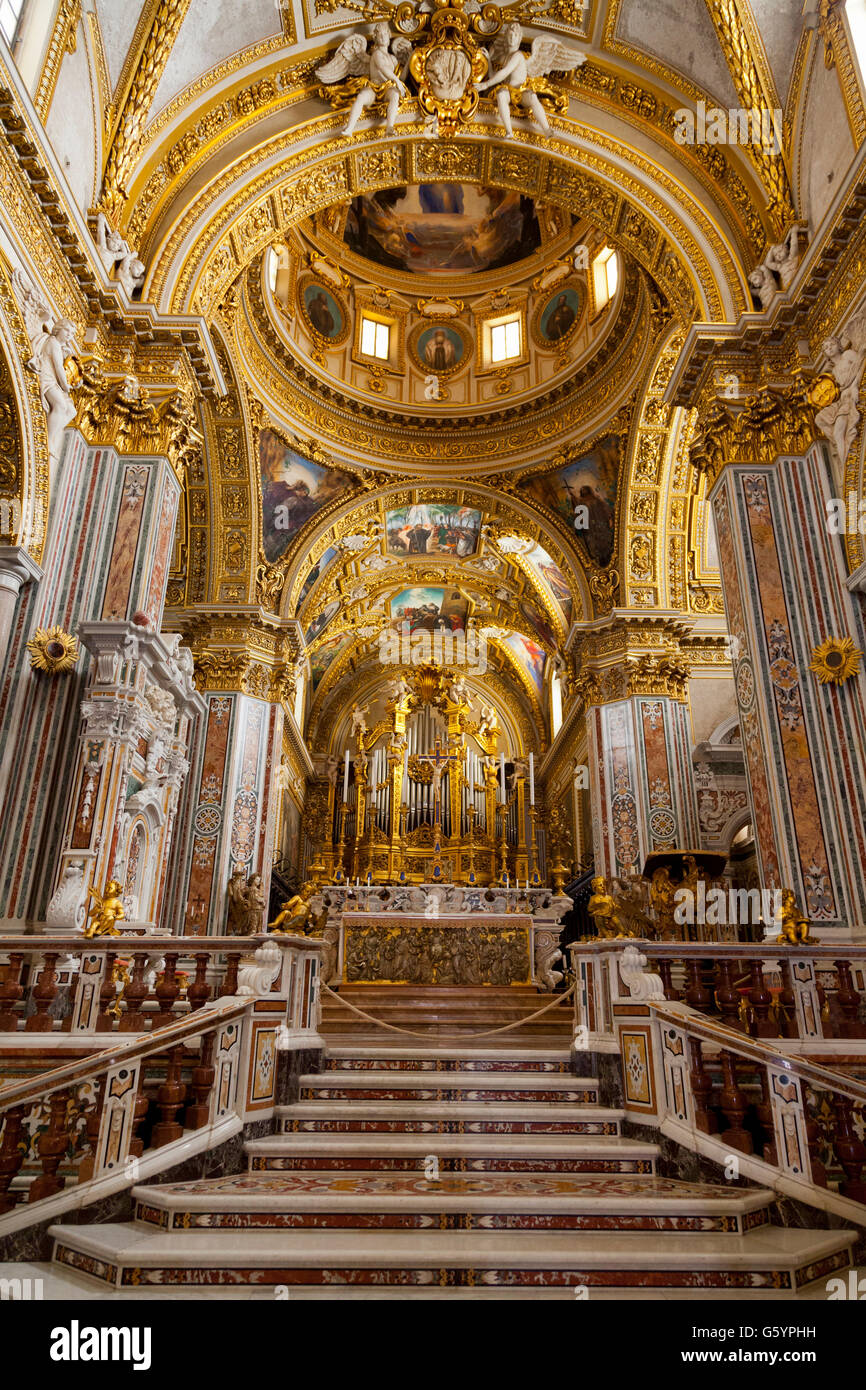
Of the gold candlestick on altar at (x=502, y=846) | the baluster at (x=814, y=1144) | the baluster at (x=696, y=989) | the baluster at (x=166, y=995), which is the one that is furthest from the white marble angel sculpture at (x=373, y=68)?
the gold candlestick on altar at (x=502, y=846)

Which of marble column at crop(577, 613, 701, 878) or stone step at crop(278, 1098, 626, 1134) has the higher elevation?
marble column at crop(577, 613, 701, 878)

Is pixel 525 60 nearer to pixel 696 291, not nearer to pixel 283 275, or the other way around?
pixel 696 291

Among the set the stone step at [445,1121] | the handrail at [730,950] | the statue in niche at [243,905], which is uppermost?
the statue in niche at [243,905]

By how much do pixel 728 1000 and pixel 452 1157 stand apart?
229cm

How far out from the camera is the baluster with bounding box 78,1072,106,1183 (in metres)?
4.76

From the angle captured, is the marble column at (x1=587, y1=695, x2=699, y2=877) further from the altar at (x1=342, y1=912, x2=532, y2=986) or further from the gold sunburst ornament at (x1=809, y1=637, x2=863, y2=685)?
the gold sunburst ornament at (x1=809, y1=637, x2=863, y2=685)

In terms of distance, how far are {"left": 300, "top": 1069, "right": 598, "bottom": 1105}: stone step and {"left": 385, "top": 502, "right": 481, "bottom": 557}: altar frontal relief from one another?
47.2 ft

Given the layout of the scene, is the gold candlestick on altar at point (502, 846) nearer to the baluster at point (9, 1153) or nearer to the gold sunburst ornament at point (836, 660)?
the gold sunburst ornament at point (836, 660)

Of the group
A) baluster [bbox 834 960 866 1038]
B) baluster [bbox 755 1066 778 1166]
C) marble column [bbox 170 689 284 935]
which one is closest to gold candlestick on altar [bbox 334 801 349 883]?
marble column [bbox 170 689 284 935]

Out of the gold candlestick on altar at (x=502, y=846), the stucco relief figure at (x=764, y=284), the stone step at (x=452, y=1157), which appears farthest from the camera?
the gold candlestick on altar at (x=502, y=846)

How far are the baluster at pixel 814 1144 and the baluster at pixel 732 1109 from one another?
0.36m

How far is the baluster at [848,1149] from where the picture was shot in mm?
4551

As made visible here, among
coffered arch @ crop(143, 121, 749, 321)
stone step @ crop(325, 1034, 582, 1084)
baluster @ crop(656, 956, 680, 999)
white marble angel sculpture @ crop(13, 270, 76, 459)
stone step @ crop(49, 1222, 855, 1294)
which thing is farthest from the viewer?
coffered arch @ crop(143, 121, 749, 321)

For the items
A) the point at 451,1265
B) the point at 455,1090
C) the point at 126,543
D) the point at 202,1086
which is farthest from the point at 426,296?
the point at 451,1265
